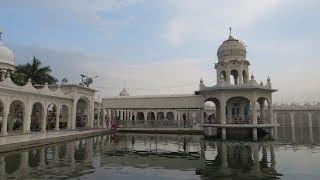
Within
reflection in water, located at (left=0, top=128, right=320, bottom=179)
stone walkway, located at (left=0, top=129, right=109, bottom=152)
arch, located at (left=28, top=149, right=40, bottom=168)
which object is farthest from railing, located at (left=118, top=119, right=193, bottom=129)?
arch, located at (left=28, top=149, right=40, bottom=168)

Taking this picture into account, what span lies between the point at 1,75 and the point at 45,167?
26742 millimetres

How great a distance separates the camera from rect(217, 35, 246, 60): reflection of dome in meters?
38.1

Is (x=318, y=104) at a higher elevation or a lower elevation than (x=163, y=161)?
higher

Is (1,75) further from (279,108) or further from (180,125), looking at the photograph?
(279,108)

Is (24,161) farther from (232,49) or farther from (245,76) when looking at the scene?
(245,76)

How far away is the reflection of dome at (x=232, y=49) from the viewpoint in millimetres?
38125

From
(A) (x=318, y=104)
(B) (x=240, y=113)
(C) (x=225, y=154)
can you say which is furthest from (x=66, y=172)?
(A) (x=318, y=104)

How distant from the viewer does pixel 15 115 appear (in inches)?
1624

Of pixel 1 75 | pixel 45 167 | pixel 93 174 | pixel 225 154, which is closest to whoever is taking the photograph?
pixel 93 174

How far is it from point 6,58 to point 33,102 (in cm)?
1135

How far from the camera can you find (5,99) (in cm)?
2620

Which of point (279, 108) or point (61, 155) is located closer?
point (61, 155)

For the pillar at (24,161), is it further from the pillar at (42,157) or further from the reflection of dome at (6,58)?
the reflection of dome at (6,58)

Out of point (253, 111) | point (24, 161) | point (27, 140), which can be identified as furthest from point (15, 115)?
point (253, 111)
